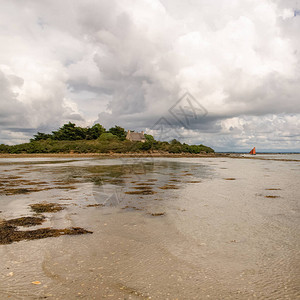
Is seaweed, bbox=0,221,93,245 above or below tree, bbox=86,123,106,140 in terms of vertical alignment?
below

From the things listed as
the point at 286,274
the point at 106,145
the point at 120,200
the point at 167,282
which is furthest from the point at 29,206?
the point at 106,145

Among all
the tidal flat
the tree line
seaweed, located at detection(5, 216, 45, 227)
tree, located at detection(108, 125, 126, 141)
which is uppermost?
tree, located at detection(108, 125, 126, 141)

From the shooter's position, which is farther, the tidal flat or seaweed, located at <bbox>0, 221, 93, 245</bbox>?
seaweed, located at <bbox>0, 221, 93, 245</bbox>

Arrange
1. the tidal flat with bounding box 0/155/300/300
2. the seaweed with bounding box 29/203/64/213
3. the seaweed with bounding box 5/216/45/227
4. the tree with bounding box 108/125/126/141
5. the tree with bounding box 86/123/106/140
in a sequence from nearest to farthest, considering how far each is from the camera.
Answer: the tidal flat with bounding box 0/155/300/300 → the seaweed with bounding box 5/216/45/227 → the seaweed with bounding box 29/203/64/213 → the tree with bounding box 86/123/106/140 → the tree with bounding box 108/125/126/141

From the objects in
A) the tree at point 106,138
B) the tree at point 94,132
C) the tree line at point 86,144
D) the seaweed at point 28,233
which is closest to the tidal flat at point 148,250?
the seaweed at point 28,233

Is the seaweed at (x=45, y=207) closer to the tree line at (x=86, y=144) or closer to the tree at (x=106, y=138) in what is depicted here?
the tree line at (x=86, y=144)

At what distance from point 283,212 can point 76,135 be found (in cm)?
10837

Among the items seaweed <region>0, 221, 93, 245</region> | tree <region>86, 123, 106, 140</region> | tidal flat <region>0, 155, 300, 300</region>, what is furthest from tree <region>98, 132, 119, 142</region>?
seaweed <region>0, 221, 93, 245</region>

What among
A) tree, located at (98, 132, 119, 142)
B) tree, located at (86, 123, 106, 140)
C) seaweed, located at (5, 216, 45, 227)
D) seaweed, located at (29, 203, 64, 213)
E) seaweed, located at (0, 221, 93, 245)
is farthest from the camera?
tree, located at (86, 123, 106, 140)

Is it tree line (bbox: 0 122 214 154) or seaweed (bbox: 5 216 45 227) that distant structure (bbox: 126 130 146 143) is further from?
seaweed (bbox: 5 216 45 227)

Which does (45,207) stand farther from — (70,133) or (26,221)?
(70,133)

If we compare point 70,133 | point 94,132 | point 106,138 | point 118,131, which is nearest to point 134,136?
point 118,131

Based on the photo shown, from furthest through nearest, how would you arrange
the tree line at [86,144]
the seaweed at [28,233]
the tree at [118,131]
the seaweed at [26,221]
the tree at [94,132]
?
1. the tree at [118,131]
2. the tree at [94,132]
3. the tree line at [86,144]
4. the seaweed at [26,221]
5. the seaweed at [28,233]

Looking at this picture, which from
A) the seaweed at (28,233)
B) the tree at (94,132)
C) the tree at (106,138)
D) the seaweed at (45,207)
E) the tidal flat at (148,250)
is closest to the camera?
the tidal flat at (148,250)
